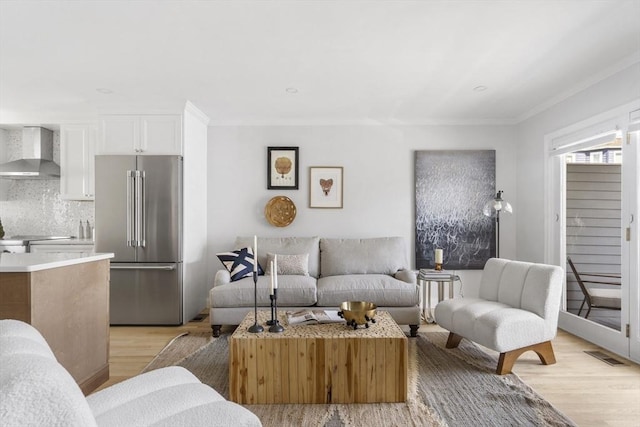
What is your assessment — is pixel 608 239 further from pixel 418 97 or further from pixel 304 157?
pixel 304 157

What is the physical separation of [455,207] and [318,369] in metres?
3.14

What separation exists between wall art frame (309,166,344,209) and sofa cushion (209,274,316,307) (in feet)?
4.36

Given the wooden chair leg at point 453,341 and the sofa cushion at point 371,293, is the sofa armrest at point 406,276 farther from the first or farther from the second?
the wooden chair leg at point 453,341

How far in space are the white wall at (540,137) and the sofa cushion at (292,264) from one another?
106 inches

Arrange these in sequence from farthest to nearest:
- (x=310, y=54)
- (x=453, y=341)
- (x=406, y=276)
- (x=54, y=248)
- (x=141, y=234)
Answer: (x=54, y=248)
(x=141, y=234)
(x=406, y=276)
(x=453, y=341)
(x=310, y=54)

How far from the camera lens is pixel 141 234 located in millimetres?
4004

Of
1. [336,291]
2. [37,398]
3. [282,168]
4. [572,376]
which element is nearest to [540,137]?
[572,376]

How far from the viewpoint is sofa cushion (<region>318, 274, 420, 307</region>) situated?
362 centimetres

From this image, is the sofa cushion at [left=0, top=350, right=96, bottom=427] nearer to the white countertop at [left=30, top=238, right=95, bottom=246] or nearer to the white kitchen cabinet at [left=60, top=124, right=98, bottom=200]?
the white countertop at [left=30, top=238, right=95, bottom=246]

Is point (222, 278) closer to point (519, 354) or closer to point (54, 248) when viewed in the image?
point (54, 248)

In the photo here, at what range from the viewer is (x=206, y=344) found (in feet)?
11.1

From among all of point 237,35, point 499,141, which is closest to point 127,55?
point 237,35

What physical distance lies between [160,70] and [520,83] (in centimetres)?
328

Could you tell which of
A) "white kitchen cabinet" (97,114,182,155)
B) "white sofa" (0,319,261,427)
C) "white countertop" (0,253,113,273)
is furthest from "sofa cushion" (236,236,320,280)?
"white sofa" (0,319,261,427)
